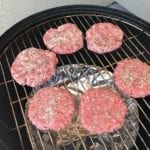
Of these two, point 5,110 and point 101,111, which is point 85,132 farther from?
point 5,110

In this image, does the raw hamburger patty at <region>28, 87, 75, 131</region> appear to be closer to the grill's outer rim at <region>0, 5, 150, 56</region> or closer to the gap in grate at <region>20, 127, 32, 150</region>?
the gap in grate at <region>20, 127, 32, 150</region>

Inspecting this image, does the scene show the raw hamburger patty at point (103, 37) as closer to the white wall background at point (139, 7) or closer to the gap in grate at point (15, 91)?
the gap in grate at point (15, 91)

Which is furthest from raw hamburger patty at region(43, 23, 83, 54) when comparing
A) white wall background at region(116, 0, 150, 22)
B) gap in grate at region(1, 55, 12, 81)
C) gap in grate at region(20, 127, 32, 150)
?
white wall background at region(116, 0, 150, 22)

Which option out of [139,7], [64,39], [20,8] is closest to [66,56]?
[64,39]

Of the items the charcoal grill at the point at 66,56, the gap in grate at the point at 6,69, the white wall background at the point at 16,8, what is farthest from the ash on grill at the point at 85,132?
the white wall background at the point at 16,8


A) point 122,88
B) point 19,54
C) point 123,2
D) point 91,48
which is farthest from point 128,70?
point 123,2

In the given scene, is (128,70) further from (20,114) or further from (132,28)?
(20,114)
